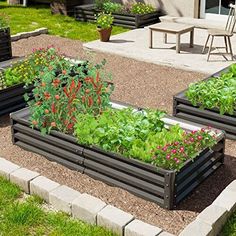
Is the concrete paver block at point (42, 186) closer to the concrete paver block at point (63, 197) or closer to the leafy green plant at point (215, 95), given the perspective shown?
the concrete paver block at point (63, 197)

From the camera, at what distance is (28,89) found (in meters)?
8.92

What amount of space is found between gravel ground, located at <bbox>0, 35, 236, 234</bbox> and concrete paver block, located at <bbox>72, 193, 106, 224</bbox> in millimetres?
378

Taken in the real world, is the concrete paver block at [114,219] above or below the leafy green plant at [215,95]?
below

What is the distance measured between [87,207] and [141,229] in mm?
706

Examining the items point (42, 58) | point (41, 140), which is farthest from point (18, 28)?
point (41, 140)

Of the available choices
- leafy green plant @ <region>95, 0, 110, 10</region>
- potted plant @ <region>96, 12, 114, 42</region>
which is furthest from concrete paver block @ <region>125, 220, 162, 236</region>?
leafy green plant @ <region>95, 0, 110, 10</region>

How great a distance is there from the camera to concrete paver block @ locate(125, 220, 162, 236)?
5.24 meters

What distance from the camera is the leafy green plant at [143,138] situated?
598 cm

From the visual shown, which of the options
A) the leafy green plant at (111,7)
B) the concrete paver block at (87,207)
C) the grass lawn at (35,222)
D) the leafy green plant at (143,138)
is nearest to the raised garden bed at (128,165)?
the leafy green plant at (143,138)

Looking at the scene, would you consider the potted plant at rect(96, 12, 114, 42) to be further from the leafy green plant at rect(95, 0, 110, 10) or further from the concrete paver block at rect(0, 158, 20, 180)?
the concrete paver block at rect(0, 158, 20, 180)

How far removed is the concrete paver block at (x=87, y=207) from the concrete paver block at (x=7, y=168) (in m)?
1.22

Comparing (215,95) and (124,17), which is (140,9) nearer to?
(124,17)

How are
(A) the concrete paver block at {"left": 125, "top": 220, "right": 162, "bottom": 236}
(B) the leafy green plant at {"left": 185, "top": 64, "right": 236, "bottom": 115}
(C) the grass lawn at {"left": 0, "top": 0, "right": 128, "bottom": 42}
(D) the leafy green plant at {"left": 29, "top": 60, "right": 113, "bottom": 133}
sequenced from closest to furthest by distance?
(A) the concrete paver block at {"left": 125, "top": 220, "right": 162, "bottom": 236}, (D) the leafy green plant at {"left": 29, "top": 60, "right": 113, "bottom": 133}, (B) the leafy green plant at {"left": 185, "top": 64, "right": 236, "bottom": 115}, (C) the grass lawn at {"left": 0, "top": 0, "right": 128, "bottom": 42}

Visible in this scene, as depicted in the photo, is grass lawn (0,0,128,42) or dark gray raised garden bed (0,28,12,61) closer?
dark gray raised garden bed (0,28,12,61)
